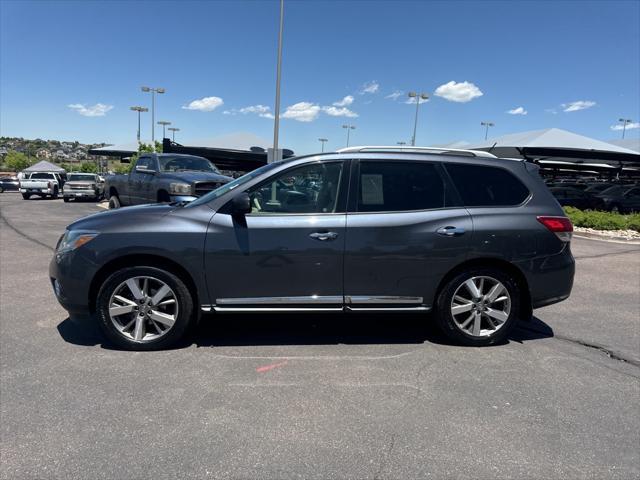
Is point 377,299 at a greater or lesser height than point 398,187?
lesser

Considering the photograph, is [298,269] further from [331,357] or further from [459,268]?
[459,268]

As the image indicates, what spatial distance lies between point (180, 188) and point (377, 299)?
20.3 ft

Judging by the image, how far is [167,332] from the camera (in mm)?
4000

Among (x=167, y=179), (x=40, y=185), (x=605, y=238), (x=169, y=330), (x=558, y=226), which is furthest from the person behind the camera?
(x=40, y=185)

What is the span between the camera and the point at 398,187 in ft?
13.7

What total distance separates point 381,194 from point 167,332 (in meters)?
2.32

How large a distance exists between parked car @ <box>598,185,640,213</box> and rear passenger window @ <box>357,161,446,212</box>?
20.2 m

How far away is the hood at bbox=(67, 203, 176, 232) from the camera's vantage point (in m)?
3.95

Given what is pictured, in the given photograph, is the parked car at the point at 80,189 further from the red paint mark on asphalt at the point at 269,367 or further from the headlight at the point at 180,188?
the red paint mark on asphalt at the point at 269,367

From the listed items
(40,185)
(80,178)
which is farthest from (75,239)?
(40,185)

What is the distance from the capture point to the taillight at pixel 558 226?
4223 millimetres

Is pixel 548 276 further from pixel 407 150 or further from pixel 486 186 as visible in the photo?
pixel 407 150

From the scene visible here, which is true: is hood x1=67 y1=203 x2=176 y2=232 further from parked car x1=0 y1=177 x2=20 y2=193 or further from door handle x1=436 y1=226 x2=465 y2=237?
parked car x1=0 y1=177 x2=20 y2=193

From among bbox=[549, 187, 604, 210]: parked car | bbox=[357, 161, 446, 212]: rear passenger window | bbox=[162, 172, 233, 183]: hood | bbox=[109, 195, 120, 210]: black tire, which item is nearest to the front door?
bbox=[357, 161, 446, 212]: rear passenger window
